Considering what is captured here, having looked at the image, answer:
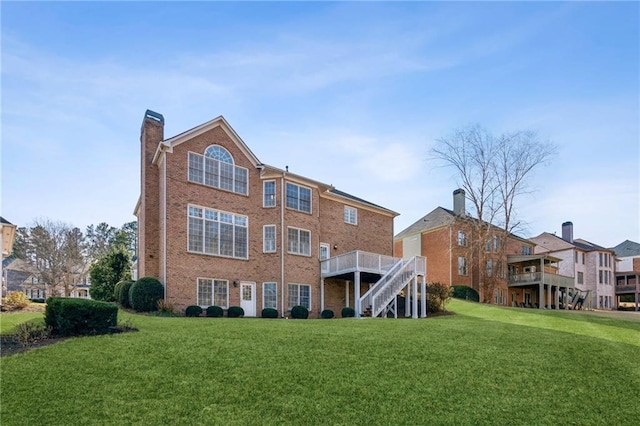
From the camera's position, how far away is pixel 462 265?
117 ft

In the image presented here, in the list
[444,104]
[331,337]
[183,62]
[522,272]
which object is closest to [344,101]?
[444,104]

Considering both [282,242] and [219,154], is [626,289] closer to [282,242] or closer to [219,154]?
[282,242]

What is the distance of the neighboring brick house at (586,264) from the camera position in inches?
1841

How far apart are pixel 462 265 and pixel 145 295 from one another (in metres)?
25.9

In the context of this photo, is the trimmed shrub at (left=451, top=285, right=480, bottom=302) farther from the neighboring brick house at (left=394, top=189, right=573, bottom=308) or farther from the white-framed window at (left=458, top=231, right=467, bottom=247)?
the white-framed window at (left=458, top=231, right=467, bottom=247)

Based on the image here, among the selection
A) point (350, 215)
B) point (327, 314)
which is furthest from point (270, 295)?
point (350, 215)

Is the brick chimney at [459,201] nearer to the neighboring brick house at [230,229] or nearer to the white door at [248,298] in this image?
the neighboring brick house at [230,229]

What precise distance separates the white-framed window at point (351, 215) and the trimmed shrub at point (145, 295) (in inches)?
475

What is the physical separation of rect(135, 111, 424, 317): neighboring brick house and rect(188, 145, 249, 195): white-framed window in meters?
0.05

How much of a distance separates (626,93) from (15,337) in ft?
58.9

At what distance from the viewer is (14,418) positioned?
6340mm

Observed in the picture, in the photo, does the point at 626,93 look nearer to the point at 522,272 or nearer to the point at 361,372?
the point at 361,372

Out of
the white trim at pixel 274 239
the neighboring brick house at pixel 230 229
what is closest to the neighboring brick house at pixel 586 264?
the neighboring brick house at pixel 230 229

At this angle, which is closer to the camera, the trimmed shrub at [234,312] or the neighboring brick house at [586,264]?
the trimmed shrub at [234,312]
